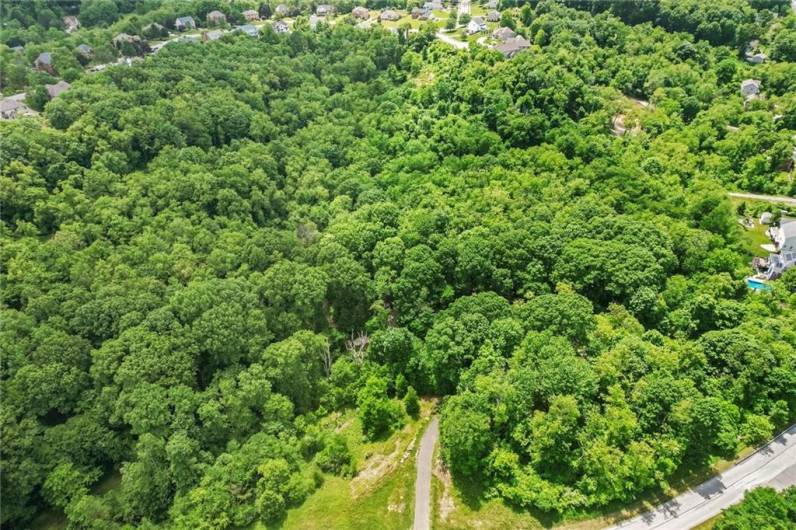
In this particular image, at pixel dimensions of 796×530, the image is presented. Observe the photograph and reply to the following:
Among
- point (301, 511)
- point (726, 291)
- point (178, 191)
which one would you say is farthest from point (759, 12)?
point (301, 511)

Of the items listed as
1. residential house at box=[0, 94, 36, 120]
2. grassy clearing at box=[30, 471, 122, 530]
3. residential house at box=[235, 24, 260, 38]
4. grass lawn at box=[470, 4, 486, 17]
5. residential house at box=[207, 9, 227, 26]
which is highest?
grass lawn at box=[470, 4, 486, 17]

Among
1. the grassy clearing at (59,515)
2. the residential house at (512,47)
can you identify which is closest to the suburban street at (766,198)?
the residential house at (512,47)

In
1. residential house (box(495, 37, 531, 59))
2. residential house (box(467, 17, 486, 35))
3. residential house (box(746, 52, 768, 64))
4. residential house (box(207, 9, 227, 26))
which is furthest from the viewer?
residential house (box(207, 9, 227, 26))

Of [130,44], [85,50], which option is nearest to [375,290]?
[85,50]

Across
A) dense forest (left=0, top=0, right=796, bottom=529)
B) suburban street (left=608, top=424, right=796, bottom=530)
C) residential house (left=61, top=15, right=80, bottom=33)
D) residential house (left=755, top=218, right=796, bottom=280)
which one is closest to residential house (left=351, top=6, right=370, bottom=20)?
dense forest (left=0, top=0, right=796, bottom=529)

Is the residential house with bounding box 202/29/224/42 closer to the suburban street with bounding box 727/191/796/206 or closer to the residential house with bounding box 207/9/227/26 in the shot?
the residential house with bounding box 207/9/227/26

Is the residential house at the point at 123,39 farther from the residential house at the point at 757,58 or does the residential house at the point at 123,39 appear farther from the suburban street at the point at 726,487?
the residential house at the point at 757,58

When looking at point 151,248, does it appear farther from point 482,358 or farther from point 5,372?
point 482,358

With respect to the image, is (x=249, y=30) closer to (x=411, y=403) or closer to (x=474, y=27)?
(x=474, y=27)
